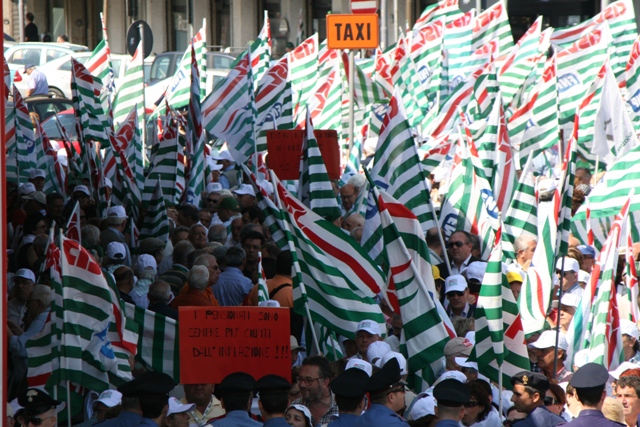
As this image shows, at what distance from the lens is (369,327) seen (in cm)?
819

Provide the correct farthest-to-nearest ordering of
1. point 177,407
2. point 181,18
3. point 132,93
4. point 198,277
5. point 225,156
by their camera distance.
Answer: point 181,18 → point 225,156 → point 132,93 → point 198,277 → point 177,407

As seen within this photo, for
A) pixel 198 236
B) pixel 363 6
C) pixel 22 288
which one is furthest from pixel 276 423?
pixel 363 6

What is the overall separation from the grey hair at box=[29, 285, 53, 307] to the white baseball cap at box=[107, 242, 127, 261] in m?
1.90

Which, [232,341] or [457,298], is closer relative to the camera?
[232,341]

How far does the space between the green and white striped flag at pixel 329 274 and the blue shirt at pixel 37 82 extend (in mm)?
16438

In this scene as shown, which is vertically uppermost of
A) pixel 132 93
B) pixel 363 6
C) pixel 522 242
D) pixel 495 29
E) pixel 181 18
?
pixel 181 18

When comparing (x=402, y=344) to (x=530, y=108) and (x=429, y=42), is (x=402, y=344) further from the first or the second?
(x=429, y=42)

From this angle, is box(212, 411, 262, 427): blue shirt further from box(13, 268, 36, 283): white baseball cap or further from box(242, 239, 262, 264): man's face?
box(242, 239, 262, 264): man's face

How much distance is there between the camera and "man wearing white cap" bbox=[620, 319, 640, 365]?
842 centimetres

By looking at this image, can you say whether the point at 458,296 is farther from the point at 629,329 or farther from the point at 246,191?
the point at 246,191

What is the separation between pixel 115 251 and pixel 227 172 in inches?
245

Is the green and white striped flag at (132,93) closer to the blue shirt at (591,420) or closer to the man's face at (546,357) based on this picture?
the man's face at (546,357)

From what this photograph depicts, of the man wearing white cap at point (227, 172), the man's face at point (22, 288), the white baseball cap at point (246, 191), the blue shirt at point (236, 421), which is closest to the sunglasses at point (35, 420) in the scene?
the blue shirt at point (236, 421)

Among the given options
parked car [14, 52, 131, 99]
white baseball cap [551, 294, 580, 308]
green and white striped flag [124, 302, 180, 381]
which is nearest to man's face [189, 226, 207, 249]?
green and white striped flag [124, 302, 180, 381]
